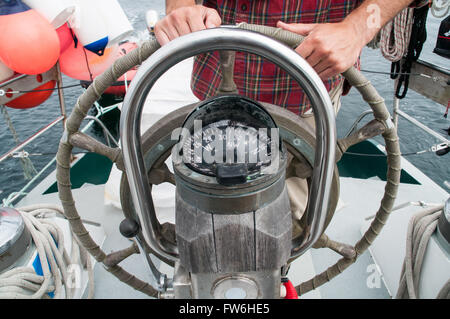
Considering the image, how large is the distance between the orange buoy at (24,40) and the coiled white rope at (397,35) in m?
2.12

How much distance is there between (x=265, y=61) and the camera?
945 millimetres

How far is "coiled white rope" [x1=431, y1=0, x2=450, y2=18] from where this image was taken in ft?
5.11

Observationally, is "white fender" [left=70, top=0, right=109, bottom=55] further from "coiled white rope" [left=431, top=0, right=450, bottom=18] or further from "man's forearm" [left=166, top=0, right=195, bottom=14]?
"coiled white rope" [left=431, top=0, right=450, bottom=18]

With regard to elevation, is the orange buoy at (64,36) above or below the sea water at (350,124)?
above

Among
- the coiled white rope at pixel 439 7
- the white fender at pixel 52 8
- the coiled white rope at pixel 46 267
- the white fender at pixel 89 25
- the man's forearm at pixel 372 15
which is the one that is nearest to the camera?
the man's forearm at pixel 372 15

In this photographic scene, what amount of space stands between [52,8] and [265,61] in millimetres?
1995

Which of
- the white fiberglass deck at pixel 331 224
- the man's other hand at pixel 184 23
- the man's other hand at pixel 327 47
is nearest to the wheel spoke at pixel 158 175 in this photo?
the man's other hand at pixel 184 23

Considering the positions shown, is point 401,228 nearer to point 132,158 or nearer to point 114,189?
point 132,158

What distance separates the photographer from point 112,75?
58 cm

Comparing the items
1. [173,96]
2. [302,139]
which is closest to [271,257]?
[302,139]

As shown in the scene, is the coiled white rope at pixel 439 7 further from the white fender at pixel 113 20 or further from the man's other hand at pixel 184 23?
the white fender at pixel 113 20

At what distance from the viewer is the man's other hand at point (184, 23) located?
0.55 m

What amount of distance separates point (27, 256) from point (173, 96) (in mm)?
1270

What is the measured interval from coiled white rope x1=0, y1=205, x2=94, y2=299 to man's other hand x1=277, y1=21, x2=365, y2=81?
110 cm
